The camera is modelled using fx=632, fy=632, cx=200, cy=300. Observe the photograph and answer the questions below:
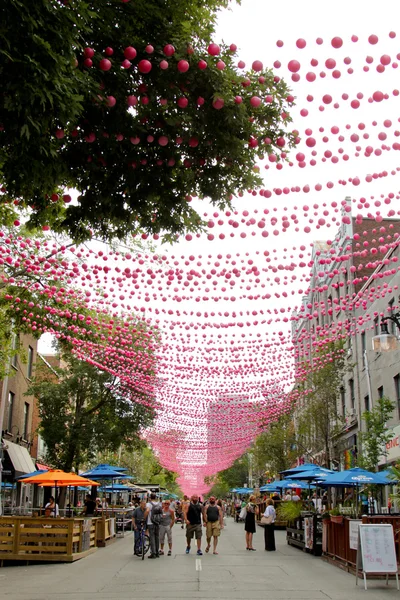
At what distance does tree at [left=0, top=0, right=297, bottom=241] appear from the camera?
253 inches

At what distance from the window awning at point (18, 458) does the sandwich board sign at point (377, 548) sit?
20219mm

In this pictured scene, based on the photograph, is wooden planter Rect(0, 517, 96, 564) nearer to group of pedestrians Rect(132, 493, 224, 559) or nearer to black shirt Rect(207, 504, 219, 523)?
group of pedestrians Rect(132, 493, 224, 559)

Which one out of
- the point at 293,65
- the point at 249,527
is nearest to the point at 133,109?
the point at 293,65

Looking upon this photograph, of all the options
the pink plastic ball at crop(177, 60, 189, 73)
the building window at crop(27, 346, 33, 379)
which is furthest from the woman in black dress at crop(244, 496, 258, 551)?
the building window at crop(27, 346, 33, 379)

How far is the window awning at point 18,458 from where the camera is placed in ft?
96.5

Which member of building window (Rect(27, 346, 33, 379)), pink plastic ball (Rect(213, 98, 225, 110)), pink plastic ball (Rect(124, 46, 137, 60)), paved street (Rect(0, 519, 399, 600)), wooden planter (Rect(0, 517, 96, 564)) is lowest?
paved street (Rect(0, 519, 399, 600))

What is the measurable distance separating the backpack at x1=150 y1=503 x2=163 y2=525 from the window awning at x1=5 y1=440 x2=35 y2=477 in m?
12.8

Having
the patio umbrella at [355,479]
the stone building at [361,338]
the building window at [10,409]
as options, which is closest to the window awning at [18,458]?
the building window at [10,409]

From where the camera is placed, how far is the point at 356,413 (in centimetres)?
3306

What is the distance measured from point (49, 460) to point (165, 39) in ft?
111

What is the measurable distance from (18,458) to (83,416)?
6930 mm

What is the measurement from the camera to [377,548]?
12141mm

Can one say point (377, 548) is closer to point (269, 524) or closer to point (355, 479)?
point (355, 479)

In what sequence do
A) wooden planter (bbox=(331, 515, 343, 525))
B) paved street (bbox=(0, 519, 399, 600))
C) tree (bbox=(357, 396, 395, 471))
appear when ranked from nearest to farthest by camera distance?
paved street (bbox=(0, 519, 399, 600)) < wooden planter (bbox=(331, 515, 343, 525)) < tree (bbox=(357, 396, 395, 471))
